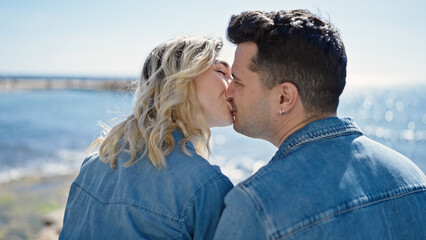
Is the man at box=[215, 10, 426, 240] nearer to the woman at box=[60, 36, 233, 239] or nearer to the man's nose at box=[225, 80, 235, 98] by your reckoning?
the man's nose at box=[225, 80, 235, 98]

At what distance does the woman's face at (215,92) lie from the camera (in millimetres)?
2959

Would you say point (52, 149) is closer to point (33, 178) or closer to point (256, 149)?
point (33, 178)

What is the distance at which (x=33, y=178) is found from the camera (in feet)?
35.0

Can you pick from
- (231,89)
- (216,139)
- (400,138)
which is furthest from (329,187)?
(400,138)

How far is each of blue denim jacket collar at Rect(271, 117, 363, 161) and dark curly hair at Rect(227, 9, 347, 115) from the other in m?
0.18

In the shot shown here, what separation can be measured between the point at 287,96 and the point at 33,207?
7.53 m

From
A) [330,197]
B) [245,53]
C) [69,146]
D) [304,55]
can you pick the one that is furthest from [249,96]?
[69,146]

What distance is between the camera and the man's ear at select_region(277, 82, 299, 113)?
228cm

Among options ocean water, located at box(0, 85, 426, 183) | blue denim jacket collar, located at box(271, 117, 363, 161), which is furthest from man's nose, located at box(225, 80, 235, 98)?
ocean water, located at box(0, 85, 426, 183)

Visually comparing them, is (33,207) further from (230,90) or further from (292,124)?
(292,124)

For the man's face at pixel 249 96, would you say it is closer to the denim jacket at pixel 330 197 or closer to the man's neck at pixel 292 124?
the man's neck at pixel 292 124

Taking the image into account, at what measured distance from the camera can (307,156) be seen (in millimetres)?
1829

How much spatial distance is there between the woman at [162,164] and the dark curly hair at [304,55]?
24.7 inches

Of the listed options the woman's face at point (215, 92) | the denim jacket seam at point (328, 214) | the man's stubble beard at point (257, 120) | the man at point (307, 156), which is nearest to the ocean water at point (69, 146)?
the woman's face at point (215, 92)
